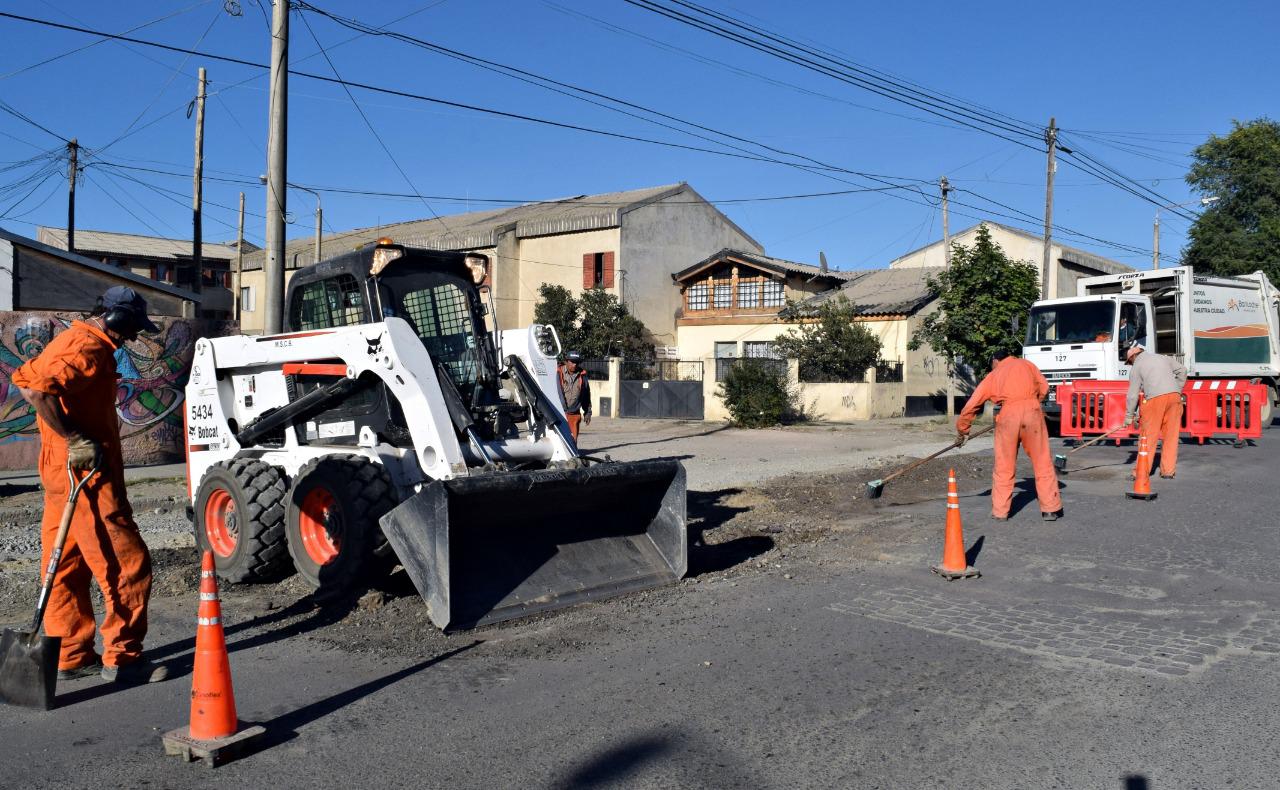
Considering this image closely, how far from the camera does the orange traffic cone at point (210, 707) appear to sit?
166 inches

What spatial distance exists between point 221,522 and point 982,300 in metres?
22.7

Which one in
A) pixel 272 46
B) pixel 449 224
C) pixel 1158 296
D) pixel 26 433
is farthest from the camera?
pixel 449 224

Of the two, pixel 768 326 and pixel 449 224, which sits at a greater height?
pixel 449 224

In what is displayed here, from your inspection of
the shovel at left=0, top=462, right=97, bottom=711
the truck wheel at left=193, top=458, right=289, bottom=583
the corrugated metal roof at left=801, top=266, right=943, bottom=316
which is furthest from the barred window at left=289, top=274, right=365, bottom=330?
the corrugated metal roof at left=801, top=266, right=943, bottom=316

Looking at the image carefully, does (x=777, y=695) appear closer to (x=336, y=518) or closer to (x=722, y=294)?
(x=336, y=518)

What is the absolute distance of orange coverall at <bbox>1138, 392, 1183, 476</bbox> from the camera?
12828 mm

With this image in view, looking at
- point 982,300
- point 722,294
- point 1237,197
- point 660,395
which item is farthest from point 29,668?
point 1237,197

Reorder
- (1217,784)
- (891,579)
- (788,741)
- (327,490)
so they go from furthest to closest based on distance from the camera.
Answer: (891,579) < (327,490) < (788,741) < (1217,784)

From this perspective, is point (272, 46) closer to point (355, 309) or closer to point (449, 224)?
point (355, 309)

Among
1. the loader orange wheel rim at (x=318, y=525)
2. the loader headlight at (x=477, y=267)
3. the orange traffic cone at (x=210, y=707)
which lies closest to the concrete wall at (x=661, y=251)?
the loader headlight at (x=477, y=267)

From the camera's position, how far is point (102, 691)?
5176 mm

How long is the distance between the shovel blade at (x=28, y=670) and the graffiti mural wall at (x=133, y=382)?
936 cm

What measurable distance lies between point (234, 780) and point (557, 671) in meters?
1.81

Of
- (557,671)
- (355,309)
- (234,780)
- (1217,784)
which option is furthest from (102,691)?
(1217,784)
